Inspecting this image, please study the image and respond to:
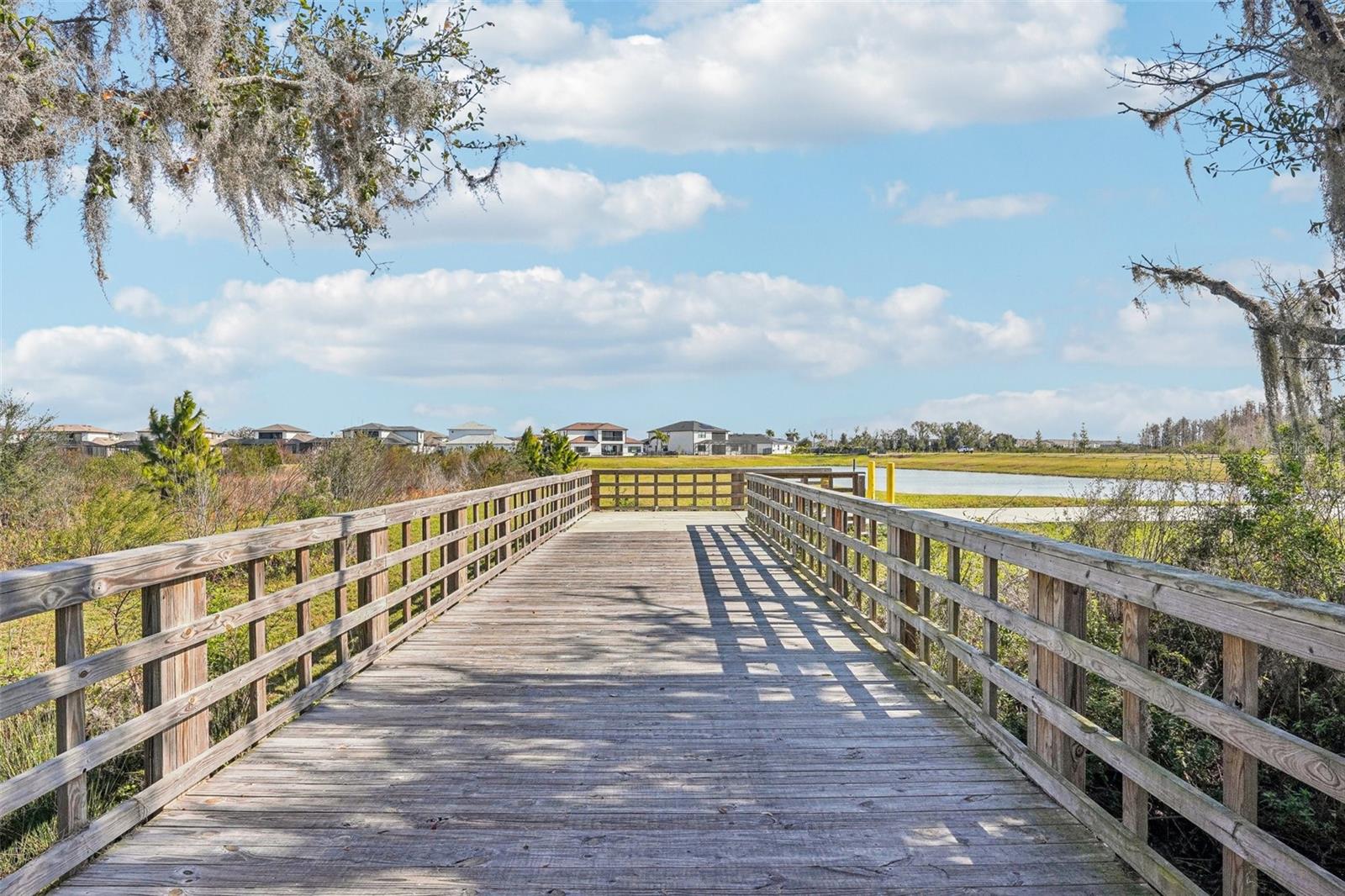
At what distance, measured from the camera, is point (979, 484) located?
3528cm

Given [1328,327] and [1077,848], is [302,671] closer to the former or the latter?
[1077,848]

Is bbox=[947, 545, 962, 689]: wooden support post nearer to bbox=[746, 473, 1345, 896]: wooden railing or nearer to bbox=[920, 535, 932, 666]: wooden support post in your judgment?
bbox=[746, 473, 1345, 896]: wooden railing

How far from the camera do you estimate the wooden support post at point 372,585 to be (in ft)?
19.0

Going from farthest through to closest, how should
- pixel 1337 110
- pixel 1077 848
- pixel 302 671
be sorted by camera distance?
pixel 1337 110
pixel 302 671
pixel 1077 848

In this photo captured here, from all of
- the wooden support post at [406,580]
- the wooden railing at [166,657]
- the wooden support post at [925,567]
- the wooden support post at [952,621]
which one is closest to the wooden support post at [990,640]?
the wooden support post at [952,621]

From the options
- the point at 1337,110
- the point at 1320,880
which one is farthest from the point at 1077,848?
the point at 1337,110

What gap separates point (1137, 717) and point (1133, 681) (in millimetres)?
157

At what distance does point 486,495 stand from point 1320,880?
7.81 meters

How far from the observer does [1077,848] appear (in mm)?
3207

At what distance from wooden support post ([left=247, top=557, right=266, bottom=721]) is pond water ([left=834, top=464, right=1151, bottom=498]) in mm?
21579

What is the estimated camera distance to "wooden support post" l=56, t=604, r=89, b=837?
3010 millimetres

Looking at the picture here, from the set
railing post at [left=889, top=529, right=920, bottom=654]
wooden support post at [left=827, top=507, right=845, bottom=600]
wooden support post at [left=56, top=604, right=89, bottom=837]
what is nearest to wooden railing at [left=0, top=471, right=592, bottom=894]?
wooden support post at [left=56, top=604, right=89, bottom=837]

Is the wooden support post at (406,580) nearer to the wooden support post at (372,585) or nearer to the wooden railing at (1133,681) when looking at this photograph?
the wooden support post at (372,585)

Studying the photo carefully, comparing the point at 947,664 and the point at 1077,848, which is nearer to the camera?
the point at 1077,848
